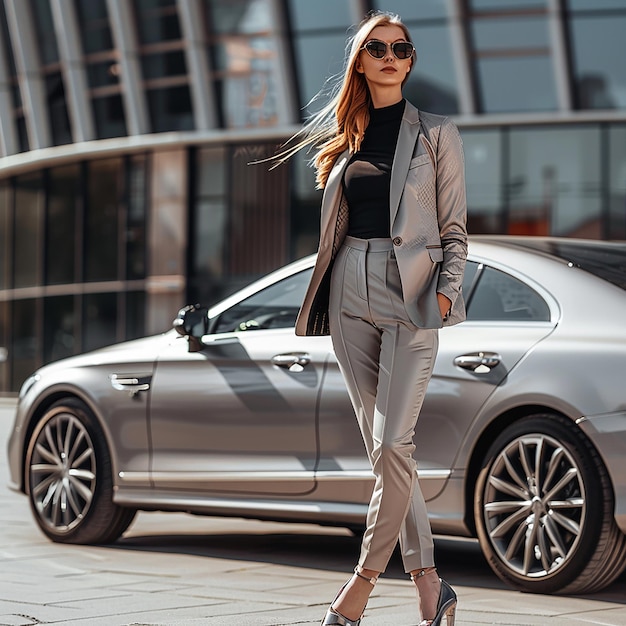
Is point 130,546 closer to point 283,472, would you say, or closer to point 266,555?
point 266,555

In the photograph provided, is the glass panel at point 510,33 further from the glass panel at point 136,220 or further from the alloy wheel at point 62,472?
the alloy wheel at point 62,472

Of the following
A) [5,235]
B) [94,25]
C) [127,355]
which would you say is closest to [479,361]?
[127,355]

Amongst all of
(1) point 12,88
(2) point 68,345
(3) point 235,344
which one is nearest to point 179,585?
(3) point 235,344

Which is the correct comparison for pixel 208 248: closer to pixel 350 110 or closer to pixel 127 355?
pixel 127 355

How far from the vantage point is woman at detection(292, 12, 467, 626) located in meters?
4.69

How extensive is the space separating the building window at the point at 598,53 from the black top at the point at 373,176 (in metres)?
17.7

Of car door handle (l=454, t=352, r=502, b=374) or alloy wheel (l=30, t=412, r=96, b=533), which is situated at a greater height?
car door handle (l=454, t=352, r=502, b=374)

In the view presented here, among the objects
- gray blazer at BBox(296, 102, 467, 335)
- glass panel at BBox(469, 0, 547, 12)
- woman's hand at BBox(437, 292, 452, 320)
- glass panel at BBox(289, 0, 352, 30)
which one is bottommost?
woman's hand at BBox(437, 292, 452, 320)

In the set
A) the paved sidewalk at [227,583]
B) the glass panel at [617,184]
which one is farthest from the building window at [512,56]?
the paved sidewalk at [227,583]

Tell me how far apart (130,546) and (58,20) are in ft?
66.3

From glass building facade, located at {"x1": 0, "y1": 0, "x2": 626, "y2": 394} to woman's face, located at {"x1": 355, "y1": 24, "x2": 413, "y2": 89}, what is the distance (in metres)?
17.7

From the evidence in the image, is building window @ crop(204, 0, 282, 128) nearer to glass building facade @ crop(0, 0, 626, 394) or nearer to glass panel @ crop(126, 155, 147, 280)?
glass building facade @ crop(0, 0, 626, 394)

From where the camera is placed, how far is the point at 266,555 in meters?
7.41

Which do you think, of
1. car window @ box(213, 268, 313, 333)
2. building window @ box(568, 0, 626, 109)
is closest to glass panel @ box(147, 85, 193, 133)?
building window @ box(568, 0, 626, 109)
